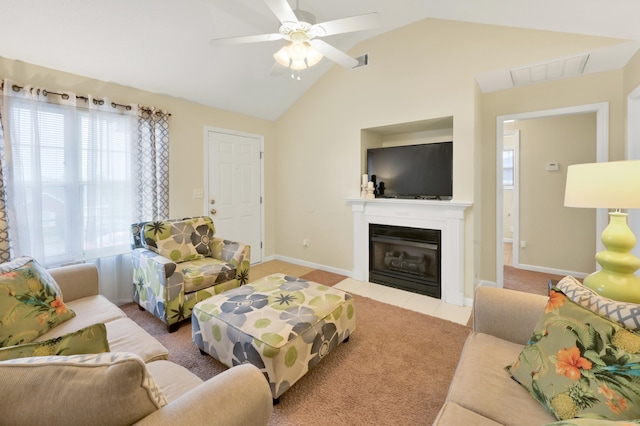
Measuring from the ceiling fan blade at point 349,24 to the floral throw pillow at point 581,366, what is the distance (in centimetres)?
179

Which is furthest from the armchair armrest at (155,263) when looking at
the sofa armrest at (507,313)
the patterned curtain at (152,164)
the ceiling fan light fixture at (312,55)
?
the sofa armrest at (507,313)

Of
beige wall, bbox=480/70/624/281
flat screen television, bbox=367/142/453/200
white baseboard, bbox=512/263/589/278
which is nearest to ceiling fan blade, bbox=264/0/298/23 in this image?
flat screen television, bbox=367/142/453/200

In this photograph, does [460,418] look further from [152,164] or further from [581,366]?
[152,164]

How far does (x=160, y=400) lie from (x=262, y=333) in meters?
0.88

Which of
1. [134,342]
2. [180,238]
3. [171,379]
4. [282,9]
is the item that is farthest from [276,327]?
[282,9]

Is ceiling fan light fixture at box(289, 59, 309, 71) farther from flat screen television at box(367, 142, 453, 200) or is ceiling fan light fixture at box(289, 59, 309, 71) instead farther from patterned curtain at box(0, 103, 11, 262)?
patterned curtain at box(0, 103, 11, 262)

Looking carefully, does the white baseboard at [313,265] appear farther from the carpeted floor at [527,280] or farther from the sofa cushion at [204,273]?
the carpeted floor at [527,280]

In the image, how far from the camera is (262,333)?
167cm

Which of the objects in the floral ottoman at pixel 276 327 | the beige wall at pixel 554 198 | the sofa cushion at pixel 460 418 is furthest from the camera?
the beige wall at pixel 554 198

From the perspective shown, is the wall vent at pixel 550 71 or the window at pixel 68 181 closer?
the window at pixel 68 181

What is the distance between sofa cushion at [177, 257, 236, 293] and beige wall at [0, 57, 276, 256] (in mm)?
1032

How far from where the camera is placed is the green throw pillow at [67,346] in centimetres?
79

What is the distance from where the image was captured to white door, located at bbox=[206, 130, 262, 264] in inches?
157

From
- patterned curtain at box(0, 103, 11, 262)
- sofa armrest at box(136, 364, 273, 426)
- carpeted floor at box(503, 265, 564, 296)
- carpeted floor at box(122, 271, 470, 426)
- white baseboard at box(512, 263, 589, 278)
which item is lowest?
carpeted floor at box(122, 271, 470, 426)
